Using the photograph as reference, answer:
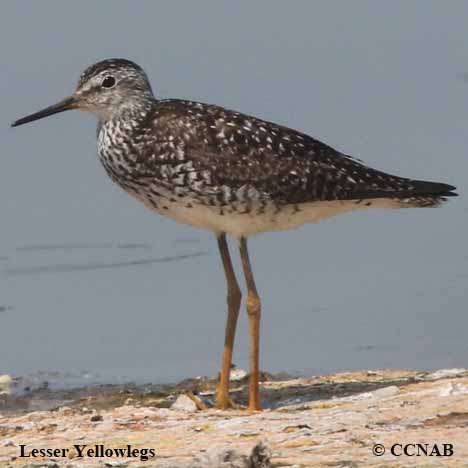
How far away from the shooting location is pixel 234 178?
32.6 feet

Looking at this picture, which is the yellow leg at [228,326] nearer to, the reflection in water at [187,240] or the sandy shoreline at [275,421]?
the sandy shoreline at [275,421]

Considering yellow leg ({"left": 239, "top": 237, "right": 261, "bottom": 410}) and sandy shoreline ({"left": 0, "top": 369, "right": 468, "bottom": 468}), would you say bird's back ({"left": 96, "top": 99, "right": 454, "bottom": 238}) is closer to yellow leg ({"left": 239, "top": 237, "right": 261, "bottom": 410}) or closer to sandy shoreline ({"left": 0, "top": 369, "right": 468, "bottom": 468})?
yellow leg ({"left": 239, "top": 237, "right": 261, "bottom": 410})

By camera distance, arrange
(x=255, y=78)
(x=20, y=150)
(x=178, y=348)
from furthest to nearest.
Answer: (x=255, y=78) < (x=20, y=150) < (x=178, y=348)

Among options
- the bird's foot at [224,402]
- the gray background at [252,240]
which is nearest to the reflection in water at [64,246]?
the gray background at [252,240]

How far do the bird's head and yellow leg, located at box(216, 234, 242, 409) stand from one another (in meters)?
1.13

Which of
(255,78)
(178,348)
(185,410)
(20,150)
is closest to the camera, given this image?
(185,410)

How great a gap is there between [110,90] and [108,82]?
2.6 inches

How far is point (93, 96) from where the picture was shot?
35.2ft

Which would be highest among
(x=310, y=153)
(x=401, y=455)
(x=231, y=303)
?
(x=310, y=153)

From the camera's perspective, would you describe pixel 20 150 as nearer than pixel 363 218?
No

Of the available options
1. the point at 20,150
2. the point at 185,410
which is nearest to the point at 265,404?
the point at 185,410

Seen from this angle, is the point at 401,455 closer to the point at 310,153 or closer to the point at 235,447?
the point at 235,447

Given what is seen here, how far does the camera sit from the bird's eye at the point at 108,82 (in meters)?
10.8

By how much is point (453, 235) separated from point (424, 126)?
2.17 m
